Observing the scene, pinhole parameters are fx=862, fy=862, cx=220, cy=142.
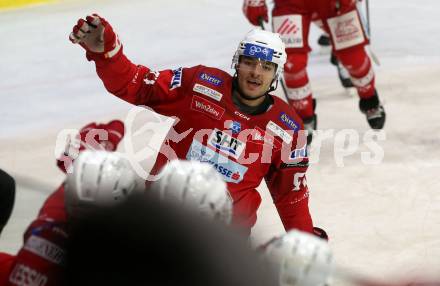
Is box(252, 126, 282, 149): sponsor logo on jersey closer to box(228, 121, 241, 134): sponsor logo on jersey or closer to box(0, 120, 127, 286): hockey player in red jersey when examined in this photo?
box(228, 121, 241, 134): sponsor logo on jersey

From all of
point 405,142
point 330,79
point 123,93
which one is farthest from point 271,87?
point 330,79

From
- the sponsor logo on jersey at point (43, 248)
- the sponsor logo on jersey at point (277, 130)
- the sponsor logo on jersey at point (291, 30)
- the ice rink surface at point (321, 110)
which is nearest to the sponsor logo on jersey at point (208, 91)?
the sponsor logo on jersey at point (277, 130)

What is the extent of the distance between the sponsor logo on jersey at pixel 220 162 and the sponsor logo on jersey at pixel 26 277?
1498mm

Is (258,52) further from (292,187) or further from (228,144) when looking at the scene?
(292,187)

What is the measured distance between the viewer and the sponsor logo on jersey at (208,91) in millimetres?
3504

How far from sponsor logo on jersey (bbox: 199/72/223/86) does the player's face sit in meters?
0.10

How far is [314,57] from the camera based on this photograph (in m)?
7.31

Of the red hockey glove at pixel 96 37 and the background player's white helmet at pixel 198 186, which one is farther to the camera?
the red hockey glove at pixel 96 37

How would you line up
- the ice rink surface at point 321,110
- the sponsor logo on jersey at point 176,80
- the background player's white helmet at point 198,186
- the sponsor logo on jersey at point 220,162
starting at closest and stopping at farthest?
the background player's white helmet at point 198,186
the sponsor logo on jersey at point 220,162
the sponsor logo on jersey at point 176,80
the ice rink surface at point 321,110

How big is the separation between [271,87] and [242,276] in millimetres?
2221

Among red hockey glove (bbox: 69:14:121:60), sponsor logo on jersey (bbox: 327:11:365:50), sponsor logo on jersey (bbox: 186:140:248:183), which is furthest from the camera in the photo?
sponsor logo on jersey (bbox: 327:11:365:50)

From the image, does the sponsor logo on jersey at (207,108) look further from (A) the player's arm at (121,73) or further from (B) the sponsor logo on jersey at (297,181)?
(B) the sponsor logo on jersey at (297,181)

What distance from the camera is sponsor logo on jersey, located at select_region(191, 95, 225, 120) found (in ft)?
11.4

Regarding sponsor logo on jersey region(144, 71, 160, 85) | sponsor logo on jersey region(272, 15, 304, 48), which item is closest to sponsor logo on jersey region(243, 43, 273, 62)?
sponsor logo on jersey region(144, 71, 160, 85)
